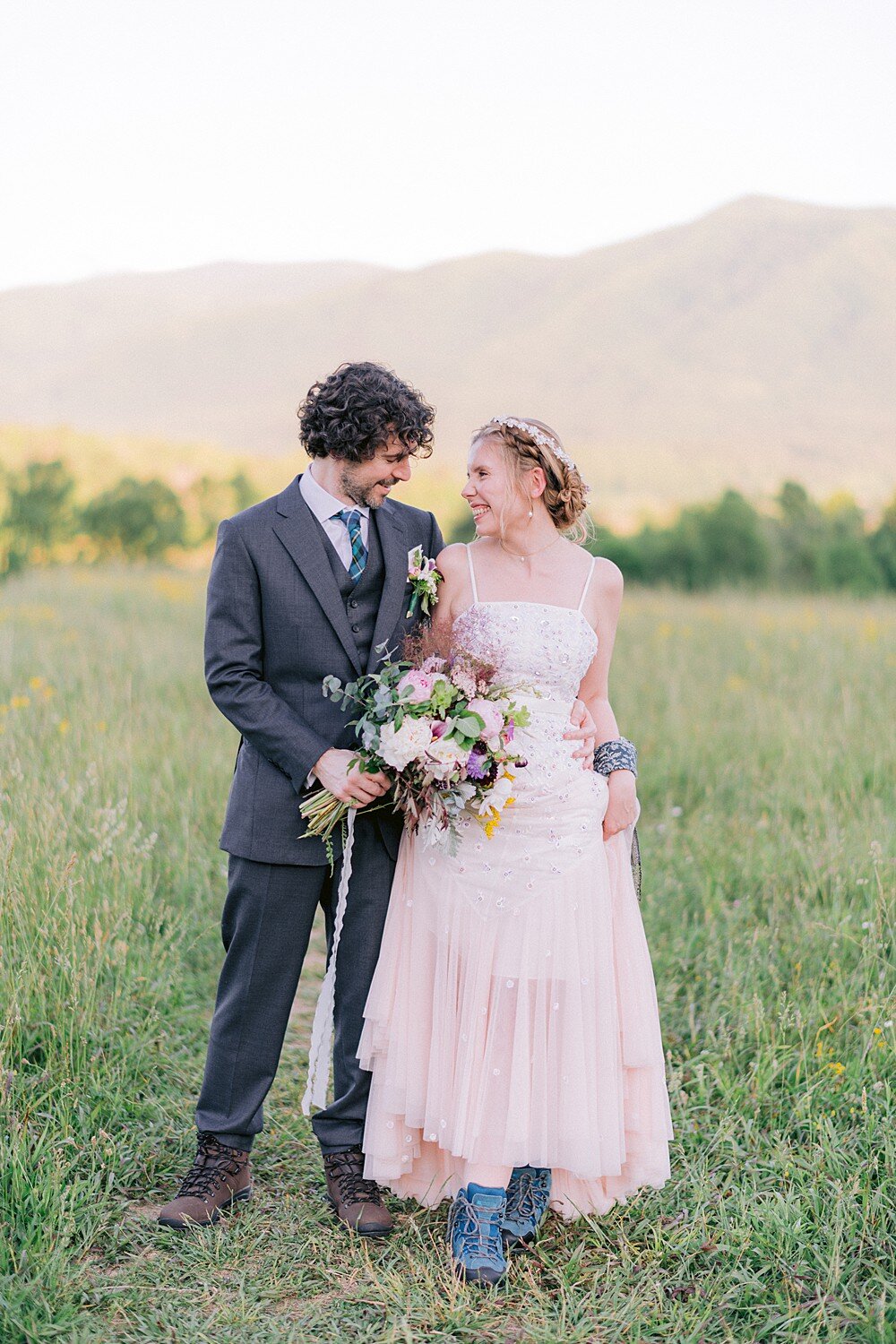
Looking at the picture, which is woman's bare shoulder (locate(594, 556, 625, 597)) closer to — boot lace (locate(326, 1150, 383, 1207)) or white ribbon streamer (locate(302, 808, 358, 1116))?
white ribbon streamer (locate(302, 808, 358, 1116))

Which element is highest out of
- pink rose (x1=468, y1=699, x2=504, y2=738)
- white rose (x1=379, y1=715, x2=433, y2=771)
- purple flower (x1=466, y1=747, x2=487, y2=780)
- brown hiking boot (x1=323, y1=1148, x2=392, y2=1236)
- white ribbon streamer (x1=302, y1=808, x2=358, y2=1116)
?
pink rose (x1=468, y1=699, x2=504, y2=738)

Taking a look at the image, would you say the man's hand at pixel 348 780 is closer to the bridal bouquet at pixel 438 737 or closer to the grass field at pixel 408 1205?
the bridal bouquet at pixel 438 737

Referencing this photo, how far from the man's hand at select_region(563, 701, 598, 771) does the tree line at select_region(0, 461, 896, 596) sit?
51.1 feet

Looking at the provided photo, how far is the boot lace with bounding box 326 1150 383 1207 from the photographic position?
3.42 meters

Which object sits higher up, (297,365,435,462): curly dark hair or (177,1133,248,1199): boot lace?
(297,365,435,462): curly dark hair

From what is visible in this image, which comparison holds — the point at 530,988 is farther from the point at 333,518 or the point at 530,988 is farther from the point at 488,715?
the point at 333,518

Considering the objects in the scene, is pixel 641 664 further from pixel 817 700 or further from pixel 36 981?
pixel 36 981

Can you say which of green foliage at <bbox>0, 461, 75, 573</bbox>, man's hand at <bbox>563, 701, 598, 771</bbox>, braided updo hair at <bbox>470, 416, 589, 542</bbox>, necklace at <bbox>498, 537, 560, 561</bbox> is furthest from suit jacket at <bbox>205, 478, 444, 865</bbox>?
Result: green foliage at <bbox>0, 461, 75, 573</bbox>

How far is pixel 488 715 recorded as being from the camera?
300cm

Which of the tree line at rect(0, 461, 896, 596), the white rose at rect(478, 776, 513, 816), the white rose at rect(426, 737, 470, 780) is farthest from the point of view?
the tree line at rect(0, 461, 896, 596)

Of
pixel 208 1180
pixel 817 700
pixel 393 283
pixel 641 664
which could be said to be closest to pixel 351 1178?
pixel 208 1180

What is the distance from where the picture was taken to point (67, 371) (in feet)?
454

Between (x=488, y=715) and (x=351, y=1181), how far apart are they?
152cm

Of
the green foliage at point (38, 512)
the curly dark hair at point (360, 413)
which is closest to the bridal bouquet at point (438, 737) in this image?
the curly dark hair at point (360, 413)
